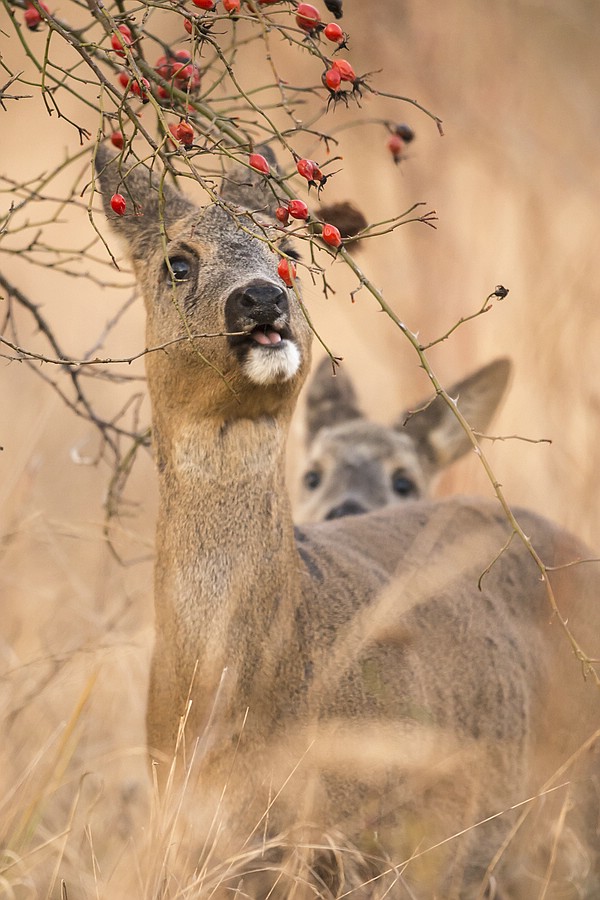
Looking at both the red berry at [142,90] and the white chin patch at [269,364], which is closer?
the red berry at [142,90]

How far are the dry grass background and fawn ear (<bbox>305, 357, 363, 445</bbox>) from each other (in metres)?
0.38

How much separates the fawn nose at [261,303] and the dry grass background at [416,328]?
154cm

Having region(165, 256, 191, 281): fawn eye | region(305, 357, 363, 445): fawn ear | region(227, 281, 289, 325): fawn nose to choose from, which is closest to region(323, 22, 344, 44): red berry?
region(227, 281, 289, 325): fawn nose

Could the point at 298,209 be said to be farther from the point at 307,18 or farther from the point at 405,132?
the point at 405,132

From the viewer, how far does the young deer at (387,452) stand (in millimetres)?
7414

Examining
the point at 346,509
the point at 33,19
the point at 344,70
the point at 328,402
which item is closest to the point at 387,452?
the point at 346,509

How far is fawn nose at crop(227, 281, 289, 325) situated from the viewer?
3736mm

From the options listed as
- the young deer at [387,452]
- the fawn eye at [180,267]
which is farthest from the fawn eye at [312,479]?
the fawn eye at [180,267]

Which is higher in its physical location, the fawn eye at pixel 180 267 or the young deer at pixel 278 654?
the fawn eye at pixel 180 267

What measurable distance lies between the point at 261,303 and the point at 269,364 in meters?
0.19

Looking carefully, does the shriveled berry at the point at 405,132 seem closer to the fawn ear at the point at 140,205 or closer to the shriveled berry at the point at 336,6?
the shriveled berry at the point at 336,6

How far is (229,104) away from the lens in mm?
8102

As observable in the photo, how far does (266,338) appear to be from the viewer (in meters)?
3.80

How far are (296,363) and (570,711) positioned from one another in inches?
81.0
